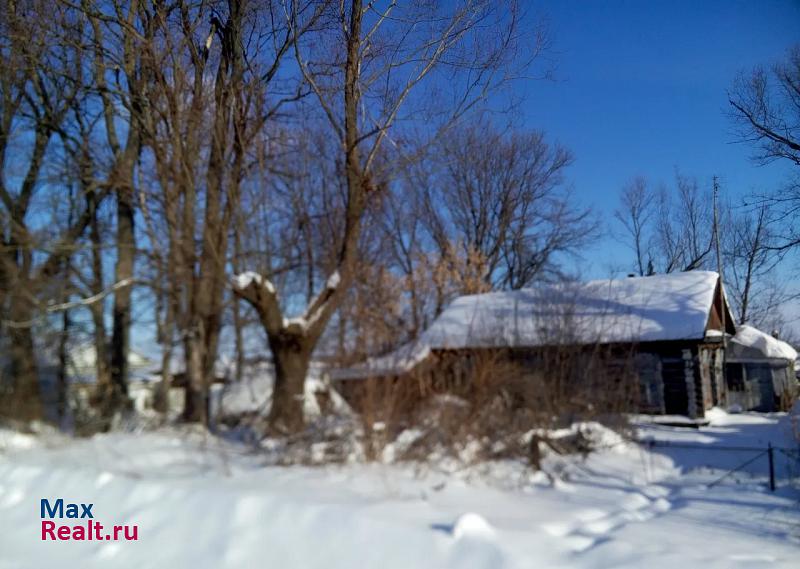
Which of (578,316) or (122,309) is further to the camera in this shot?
(122,309)

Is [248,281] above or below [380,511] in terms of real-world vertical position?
above

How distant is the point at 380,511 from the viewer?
588cm

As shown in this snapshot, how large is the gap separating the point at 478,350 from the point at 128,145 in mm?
8737

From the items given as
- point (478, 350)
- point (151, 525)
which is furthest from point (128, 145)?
point (151, 525)

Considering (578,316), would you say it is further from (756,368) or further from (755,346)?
(755,346)

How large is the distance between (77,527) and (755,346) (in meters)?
20.3

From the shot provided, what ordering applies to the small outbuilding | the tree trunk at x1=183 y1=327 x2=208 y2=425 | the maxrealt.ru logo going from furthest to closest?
1. the small outbuilding
2. the tree trunk at x1=183 y1=327 x2=208 y2=425
3. the maxrealt.ru logo

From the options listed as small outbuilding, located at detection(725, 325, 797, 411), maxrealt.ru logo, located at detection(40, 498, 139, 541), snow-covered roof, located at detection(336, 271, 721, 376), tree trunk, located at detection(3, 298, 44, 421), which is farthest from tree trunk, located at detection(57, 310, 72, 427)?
small outbuilding, located at detection(725, 325, 797, 411)

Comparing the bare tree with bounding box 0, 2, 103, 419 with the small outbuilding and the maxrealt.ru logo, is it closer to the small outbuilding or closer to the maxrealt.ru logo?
the maxrealt.ru logo

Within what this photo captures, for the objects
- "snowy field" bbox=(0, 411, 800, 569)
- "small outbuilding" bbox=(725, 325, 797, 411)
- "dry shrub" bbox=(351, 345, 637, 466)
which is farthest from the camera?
"small outbuilding" bbox=(725, 325, 797, 411)

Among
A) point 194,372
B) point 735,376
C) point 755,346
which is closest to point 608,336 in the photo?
point 194,372

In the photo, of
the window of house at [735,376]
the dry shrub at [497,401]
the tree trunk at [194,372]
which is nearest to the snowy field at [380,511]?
the dry shrub at [497,401]

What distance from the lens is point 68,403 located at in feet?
42.7

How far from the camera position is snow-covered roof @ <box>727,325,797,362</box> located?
1833cm
